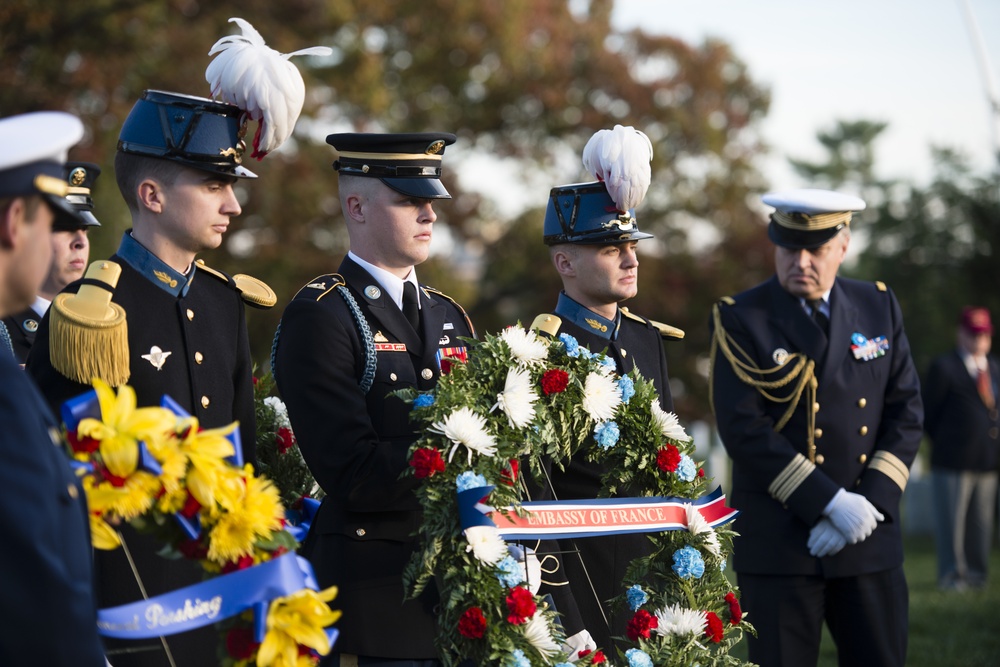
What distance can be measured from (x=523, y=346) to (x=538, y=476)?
526 mm

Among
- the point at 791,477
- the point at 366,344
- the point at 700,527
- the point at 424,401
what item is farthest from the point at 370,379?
the point at 791,477

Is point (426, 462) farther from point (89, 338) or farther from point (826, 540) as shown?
point (826, 540)

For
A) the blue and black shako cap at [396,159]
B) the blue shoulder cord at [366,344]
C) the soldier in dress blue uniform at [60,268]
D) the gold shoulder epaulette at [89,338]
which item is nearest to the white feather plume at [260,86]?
the blue and black shako cap at [396,159]

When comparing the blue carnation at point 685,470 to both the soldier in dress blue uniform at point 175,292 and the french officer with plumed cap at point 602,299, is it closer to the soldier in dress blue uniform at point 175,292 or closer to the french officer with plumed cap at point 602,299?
the french officer with plumed cap at point 602,299

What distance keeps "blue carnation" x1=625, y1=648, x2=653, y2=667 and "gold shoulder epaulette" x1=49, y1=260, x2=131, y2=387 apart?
1783mm

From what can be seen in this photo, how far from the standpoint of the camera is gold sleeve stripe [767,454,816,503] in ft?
18.1

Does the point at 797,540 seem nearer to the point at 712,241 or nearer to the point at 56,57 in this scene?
the point at 56,57

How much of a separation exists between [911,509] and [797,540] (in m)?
14.5

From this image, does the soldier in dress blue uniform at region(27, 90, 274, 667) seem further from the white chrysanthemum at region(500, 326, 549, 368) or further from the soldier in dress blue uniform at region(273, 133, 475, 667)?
the white chrysanthemum at region(500, 326, 549, 368)

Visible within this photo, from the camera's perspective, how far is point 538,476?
4.38m

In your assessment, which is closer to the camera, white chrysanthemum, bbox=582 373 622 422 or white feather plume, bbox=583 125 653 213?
white chrysanthemum, bbox=582 373 622 422

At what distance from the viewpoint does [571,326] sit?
528 centimetres

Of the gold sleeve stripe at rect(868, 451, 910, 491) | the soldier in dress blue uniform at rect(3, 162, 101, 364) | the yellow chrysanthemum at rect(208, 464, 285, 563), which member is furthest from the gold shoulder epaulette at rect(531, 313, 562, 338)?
the yellow chrysanthemum at rect(208, 464, 285, 563)

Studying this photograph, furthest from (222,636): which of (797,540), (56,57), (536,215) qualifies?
(536,215)
